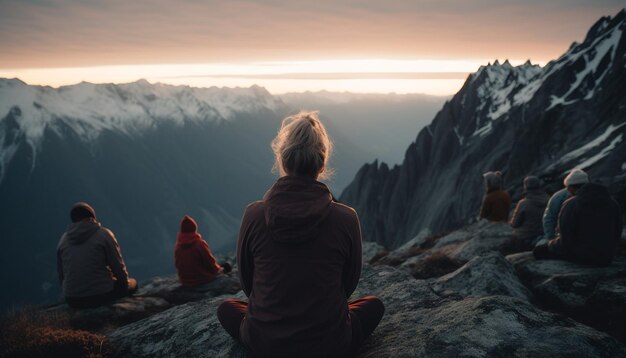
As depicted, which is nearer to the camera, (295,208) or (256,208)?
(295,208)

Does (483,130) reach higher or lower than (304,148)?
lower

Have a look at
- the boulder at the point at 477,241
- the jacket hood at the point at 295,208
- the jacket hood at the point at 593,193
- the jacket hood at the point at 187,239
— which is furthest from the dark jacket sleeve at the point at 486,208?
the jacket hood at the point at 295,208

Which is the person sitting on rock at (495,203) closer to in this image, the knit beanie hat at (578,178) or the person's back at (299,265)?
the knit beanie hat at (578,178)

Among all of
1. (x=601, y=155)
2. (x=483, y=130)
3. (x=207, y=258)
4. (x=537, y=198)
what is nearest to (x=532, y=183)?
(x=537, y=198)

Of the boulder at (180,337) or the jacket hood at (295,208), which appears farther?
the boulder at (180,337)

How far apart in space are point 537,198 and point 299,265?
1255cm

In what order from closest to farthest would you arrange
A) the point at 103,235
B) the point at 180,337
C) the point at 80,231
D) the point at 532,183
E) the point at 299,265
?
the point at 299,265
the point at 180,337
the point at 80,231
the point at 103,235
the point at 532,183

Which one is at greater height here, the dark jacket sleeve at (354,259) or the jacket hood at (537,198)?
the dark jacket sleeve at (354,259)

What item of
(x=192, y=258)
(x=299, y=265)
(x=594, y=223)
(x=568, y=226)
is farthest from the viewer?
(x=192, y=258)

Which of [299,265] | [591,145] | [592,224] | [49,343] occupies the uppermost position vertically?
[299,265]

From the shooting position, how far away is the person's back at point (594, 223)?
30.4 ft

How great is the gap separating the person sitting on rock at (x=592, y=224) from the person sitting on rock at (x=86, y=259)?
11778 millimetres

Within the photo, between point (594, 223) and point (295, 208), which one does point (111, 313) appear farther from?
point (594, 223)

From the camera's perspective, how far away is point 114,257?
1141 centimetres
